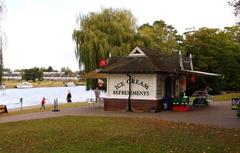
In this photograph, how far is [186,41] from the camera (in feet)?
162

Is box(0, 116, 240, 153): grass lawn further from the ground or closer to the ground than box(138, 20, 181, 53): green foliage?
closer to the ground

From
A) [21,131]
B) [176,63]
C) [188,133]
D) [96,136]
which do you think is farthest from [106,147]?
[176,63]

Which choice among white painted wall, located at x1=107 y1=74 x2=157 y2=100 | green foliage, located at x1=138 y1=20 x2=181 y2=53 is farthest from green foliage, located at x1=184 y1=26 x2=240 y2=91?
white painted wall, located at x1=107 y1=74 x2=157 y2=100

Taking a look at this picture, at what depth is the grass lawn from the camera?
37.4 feet

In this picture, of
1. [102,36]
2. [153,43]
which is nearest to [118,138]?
[102,36]

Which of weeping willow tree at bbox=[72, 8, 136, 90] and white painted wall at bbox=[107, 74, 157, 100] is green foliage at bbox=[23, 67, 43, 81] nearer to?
weeping willow tree at bbox=[72, 8, 136, 90]

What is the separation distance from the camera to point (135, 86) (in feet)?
82.6

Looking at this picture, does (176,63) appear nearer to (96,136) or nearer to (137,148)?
(96,136)

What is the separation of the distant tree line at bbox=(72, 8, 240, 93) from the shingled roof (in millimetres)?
6673

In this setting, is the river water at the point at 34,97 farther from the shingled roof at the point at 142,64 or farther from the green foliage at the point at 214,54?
the green foliage at the point at 214,54

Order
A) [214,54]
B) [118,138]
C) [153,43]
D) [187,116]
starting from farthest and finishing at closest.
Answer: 1. [214,54]
2. [153,43]
3. [187,116]
4. [118,138]

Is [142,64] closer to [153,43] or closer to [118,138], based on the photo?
[118,138]

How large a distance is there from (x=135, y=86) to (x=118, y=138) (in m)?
12.1

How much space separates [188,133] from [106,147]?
3693 millimetres
